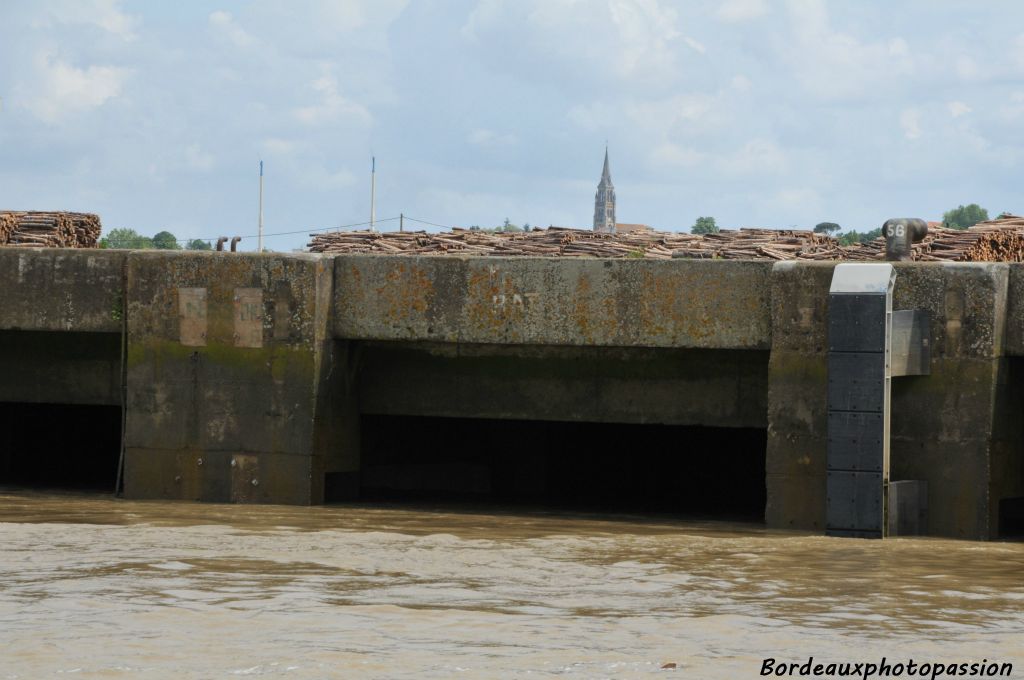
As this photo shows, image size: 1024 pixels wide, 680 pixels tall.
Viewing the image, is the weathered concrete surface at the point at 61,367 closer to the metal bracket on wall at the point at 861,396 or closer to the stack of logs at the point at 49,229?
the stack of logs at the point at 49,229

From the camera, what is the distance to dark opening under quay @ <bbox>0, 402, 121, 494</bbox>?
18125 mm

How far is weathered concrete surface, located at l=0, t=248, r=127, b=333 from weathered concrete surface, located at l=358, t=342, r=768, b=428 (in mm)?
2441

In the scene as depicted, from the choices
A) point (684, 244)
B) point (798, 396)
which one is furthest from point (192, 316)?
point (684, 244)

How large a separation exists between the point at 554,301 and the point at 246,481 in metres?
3.30

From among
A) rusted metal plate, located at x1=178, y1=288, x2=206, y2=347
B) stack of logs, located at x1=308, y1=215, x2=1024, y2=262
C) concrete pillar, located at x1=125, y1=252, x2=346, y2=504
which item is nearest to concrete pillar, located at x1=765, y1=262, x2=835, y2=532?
stack of logs, located at x1=308, y1=215, x2=1024, y2=262

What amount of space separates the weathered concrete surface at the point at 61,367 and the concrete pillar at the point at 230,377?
90 cm

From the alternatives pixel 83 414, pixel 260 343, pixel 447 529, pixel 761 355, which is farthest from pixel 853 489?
pixel 83 414

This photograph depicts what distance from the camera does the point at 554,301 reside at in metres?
14.0

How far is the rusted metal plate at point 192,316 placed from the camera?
14.6 meters

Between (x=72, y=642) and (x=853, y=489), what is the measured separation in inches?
277

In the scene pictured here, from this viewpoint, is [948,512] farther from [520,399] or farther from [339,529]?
[339,529]

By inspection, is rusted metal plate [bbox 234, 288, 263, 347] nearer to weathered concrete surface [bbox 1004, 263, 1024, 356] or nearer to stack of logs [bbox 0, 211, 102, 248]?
weathered concrete surface [bbox 1004, 263, 1024, 356]

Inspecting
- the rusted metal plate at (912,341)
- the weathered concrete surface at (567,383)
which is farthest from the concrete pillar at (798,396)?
the weathered concrete surface at (567,383)

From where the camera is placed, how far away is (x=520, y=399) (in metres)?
14.8
